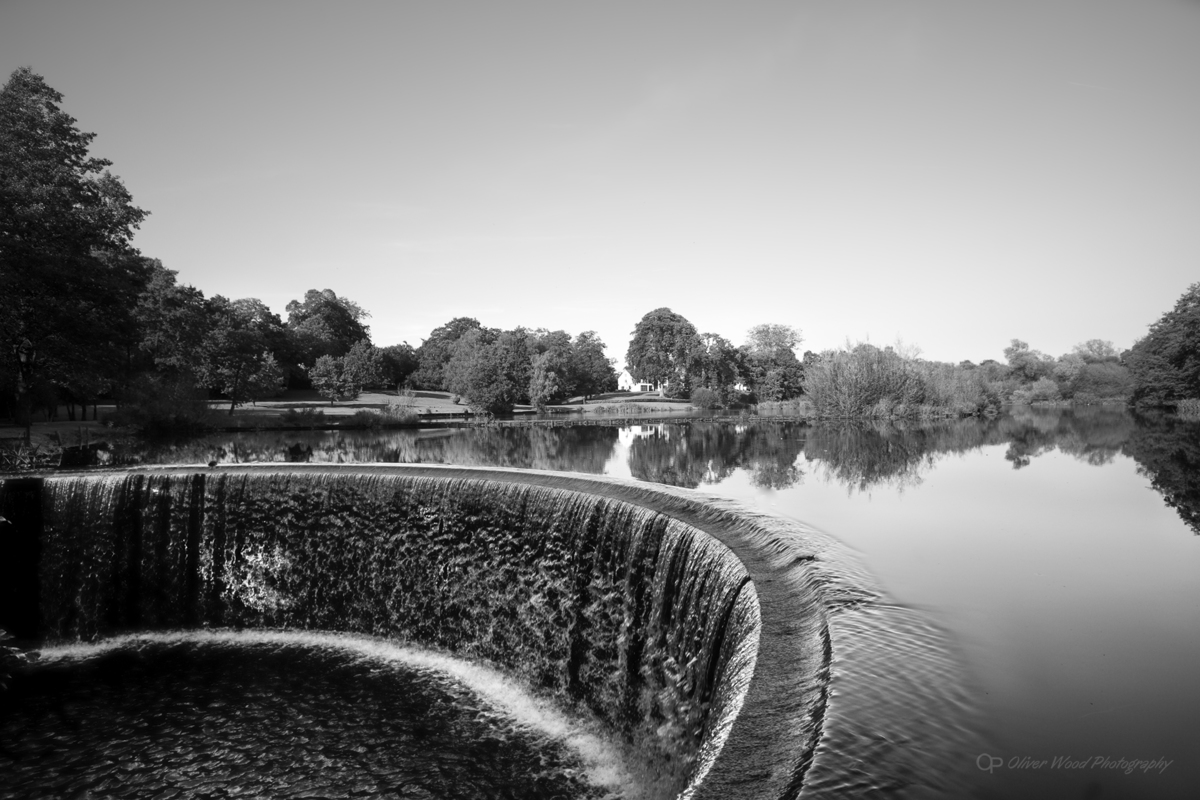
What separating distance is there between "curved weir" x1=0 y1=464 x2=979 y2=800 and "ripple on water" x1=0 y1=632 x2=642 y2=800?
0.61 meters

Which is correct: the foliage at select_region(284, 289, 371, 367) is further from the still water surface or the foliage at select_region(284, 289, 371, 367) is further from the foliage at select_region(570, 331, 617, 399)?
the still water surface

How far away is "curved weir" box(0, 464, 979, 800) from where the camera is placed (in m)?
3.54

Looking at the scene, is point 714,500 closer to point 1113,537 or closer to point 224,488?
point 1113,537

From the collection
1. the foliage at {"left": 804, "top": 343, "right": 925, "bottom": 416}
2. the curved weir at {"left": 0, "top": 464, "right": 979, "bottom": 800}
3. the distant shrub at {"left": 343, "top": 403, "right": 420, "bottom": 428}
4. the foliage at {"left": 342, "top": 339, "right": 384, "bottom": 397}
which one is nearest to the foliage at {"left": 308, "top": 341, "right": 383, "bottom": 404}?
the foliage at {"left": 342, "top": 339, "right": 384, "bottom": 397}

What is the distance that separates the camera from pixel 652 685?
6934mm

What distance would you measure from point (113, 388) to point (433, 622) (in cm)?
3046

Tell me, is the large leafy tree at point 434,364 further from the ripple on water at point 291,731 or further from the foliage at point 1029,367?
the foliage at point 1029,367

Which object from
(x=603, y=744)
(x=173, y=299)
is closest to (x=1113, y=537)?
(x=603, y=744)

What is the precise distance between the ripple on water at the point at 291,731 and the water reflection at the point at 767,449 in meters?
6.80

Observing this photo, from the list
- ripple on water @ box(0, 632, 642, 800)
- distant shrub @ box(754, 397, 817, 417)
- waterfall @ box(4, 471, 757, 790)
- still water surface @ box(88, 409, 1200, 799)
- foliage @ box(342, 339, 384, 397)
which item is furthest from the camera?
foliage @ box(342, 339, 384, 397)

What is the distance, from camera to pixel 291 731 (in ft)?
24.7

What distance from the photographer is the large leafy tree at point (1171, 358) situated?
36.5 meters

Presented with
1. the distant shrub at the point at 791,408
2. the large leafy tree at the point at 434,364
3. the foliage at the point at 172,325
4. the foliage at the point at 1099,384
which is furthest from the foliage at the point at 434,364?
the foliage at the point at 1099,384

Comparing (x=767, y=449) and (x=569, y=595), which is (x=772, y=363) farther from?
(x=569, y=595)
